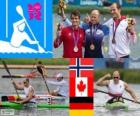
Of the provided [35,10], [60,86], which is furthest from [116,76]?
[35,10]

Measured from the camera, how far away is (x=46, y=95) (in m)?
10.9

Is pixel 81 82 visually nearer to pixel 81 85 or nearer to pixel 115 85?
pixel 81 85

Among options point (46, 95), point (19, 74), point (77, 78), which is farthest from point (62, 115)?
point (77, 78)

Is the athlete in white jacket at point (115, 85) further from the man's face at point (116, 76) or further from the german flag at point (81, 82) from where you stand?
the german flag at point (81, 82)

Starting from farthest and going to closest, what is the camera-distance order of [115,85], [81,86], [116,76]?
[115,85] < [116,76] < [81,86]

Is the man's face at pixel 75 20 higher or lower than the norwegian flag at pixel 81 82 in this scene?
higher

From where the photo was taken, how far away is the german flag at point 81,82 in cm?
916

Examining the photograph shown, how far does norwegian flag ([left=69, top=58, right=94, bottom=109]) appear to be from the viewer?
9156mm

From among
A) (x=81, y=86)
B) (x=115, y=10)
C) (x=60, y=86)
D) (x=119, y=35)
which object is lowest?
(x=60, y=86)

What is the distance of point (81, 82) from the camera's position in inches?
361

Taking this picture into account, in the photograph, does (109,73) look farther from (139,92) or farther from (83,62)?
(139,92)

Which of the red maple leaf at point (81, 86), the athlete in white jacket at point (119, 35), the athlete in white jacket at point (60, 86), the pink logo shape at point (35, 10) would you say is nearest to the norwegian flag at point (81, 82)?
the red maple leaf at point (81, 86)

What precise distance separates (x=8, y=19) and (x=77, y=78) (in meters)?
1.08

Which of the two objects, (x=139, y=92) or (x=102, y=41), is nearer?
(x=102, y=41)
